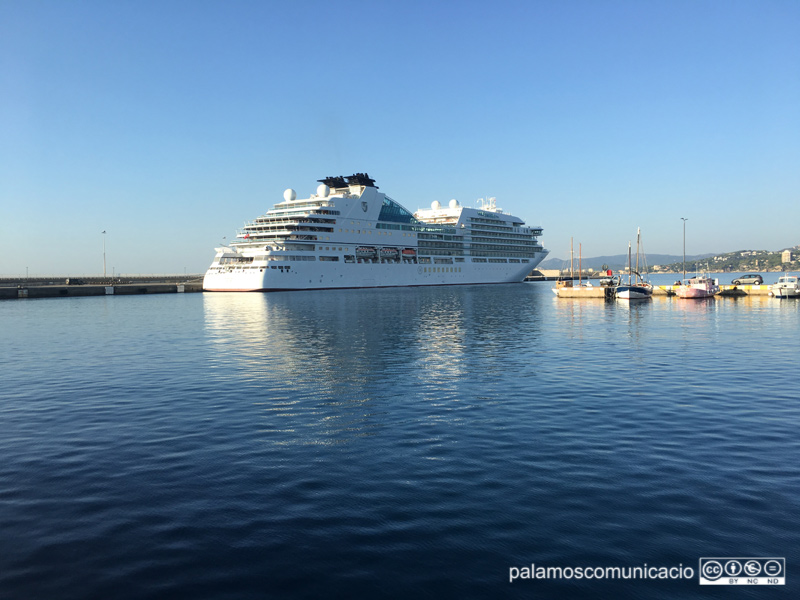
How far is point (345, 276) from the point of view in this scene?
10306cm

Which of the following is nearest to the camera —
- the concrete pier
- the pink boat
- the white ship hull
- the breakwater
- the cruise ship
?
the pink boat

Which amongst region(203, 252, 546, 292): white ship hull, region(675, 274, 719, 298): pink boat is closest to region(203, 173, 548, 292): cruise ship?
region(203, 252, 546, 292): white ship hull

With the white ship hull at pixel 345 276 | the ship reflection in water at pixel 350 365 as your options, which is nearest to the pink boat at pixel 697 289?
the ship reflection in water at pixel 350 365

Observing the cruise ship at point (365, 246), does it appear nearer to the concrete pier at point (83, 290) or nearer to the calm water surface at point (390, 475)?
the concrete pier at point (83, 290)

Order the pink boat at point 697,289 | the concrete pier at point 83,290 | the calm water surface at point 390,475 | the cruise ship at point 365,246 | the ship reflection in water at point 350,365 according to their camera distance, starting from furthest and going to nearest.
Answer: the cruise ship at point 365,246 → the concrete pier at point 83,290 → the pink boat at point 697,289 → the ship reflection in water at point 350,365 → the calm water surface at point 390,475

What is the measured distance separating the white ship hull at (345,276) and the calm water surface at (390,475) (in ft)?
228

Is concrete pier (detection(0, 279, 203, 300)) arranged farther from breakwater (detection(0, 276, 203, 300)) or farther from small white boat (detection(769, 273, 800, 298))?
small white boat (detection(769, 273, 800, 298))

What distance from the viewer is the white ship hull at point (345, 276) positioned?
3624 inches

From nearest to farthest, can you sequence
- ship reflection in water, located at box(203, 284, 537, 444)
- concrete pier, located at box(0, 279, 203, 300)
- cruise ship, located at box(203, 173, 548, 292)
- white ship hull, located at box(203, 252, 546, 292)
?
ship reflection in water, located at box(203, 284, 537, 444) → concrete pier, located at box(0, 279, 203, 300) → white ship hull, located at box(203, 252, 546, 292) → cruise ship, located at box(203, 173, 548, 292)

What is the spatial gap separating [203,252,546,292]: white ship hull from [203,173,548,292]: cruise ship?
7.2 inches

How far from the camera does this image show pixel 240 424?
13.4m

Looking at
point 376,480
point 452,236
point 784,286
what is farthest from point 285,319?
point 452,236

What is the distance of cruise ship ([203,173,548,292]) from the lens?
3713 inches

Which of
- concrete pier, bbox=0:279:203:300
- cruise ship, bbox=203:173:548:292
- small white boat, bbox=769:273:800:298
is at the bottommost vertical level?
small white boat, bbox=769:273:800:298
